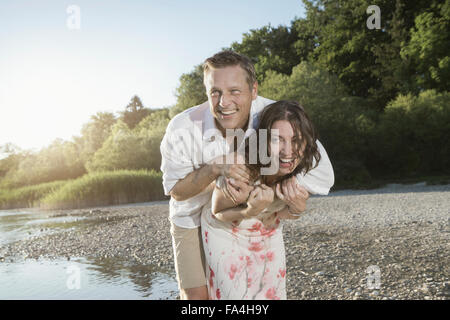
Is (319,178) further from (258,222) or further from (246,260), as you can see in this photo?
(246,260)

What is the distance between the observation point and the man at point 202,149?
311 centimetres

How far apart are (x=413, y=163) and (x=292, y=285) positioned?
711 inches

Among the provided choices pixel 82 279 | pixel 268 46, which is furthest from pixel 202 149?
pixel 268 46

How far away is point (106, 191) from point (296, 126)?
16.3m

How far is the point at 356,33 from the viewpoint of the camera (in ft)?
111

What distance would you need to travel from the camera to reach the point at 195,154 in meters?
3.25

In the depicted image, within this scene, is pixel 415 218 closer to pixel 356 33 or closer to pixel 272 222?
pixel 272 222

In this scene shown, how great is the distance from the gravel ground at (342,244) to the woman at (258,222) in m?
2.77

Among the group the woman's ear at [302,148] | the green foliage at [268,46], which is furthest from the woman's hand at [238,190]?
the green foliage at [268,46]

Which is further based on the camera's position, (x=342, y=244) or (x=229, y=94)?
(x=342, y=244)

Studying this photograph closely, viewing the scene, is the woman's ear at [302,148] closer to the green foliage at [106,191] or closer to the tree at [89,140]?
the green foliage at [106,191]

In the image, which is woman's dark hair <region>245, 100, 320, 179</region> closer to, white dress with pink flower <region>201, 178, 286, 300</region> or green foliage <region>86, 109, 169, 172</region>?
white dress with pink flower <region>201, 178, 286, 300</region>

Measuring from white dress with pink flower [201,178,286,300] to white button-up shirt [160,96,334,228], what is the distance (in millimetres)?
412
